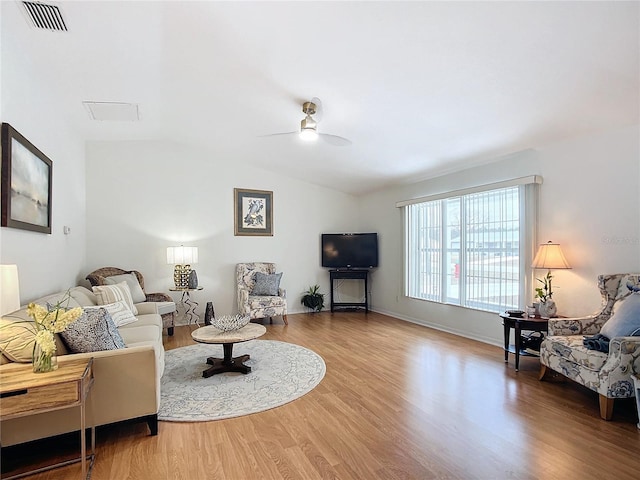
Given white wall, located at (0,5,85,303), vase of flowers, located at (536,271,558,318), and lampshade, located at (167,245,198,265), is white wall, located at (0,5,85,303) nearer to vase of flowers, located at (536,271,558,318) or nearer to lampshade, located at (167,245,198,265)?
lampshade, located at (167,245,198,265)

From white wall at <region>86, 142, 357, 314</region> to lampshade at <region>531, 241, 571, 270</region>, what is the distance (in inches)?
157

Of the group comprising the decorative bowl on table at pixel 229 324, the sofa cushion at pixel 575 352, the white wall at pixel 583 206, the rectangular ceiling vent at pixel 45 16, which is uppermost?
the rectangular ceiling vent at pixel 45 16

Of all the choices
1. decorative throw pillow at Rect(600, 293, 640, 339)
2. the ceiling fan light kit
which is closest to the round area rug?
the ceiling fan light kit

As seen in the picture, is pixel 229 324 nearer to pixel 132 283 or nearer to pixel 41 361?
pixel 41 361

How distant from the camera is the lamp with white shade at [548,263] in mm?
3453

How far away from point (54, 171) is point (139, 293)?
1799mm

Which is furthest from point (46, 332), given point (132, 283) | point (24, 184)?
point (132, 283)

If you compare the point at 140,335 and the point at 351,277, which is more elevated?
the point at 351,277

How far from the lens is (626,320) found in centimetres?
263

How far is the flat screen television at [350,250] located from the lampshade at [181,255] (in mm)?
2531

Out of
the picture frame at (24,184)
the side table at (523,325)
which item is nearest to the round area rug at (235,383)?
the picture frame at (24,184)

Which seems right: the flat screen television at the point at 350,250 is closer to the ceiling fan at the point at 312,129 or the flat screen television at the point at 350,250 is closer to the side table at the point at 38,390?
the ceiling fan at the point at 312,129

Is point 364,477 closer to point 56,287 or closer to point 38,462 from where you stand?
point 38,462

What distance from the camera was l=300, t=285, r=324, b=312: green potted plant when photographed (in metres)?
6.58
